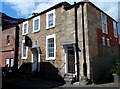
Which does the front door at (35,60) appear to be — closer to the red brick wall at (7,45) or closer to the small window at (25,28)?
the small window at (25,28)

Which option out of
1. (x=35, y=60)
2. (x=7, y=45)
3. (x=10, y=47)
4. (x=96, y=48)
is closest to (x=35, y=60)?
(x=35, y=60)

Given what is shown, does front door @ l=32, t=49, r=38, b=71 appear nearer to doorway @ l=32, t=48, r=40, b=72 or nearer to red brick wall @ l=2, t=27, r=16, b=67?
doorway @ l=32, t=48, r=40, b=72

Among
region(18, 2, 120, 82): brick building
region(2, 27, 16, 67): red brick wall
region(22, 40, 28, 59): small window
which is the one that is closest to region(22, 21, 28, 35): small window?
region(18, 2, 120, 82): brick building

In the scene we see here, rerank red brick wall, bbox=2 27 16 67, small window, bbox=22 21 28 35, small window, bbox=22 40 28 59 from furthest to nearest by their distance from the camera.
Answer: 1. red brick wall, bbox=2 27 16 67
2. small window, bbox=22 21 28 35
3. small window, bbox=22 40 28 59

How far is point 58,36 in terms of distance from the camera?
13.4 meters

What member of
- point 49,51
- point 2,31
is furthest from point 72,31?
point 2,31

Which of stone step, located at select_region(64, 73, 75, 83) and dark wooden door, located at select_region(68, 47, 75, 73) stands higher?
dark wooden door, located at select_region(68, 47, 75, 73)

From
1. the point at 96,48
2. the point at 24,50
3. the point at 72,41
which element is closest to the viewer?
the point at 72,41

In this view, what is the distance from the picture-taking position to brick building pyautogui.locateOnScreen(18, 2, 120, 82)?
11445 mm

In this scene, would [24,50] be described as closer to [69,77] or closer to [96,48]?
[69,77]

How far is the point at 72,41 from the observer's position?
480 inches

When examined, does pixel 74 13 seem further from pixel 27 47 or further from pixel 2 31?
pixel 2 31

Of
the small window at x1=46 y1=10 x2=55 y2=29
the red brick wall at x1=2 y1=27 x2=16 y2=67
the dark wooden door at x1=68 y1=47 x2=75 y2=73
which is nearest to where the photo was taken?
the dark wooden door at x1=68 y1=47 x2=75 y2=73

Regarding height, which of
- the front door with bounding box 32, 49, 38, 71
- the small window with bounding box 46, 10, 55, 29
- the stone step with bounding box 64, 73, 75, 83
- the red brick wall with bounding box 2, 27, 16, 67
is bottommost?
the stone step with bounding box 64, 73, 75, 83
